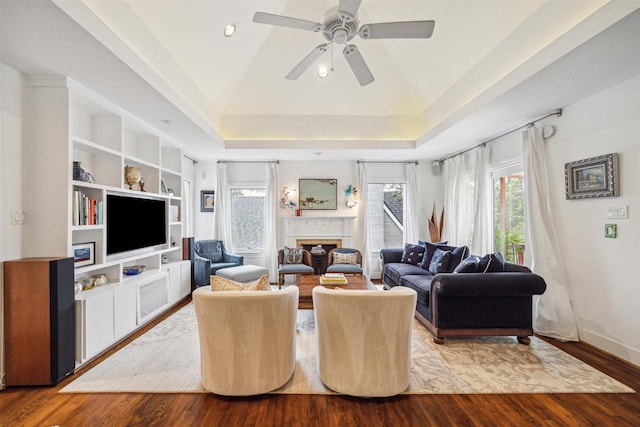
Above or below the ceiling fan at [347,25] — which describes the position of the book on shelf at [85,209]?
below

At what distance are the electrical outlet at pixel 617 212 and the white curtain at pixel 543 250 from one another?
1.77 ft

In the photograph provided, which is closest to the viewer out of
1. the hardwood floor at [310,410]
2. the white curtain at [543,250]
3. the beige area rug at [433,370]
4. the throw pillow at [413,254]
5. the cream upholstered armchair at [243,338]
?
the hardwood floor at [310,410]

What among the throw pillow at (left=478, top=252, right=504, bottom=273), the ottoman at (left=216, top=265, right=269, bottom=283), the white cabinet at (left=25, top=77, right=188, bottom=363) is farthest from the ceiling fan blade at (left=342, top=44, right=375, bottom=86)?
the ottoman at (left=216, top=265, right=269, bottom=283)

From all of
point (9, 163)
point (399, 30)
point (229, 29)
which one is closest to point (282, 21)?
point (399, 30)

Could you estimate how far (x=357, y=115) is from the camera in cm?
494

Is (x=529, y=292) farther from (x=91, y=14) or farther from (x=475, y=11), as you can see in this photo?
(x=91, y=14)

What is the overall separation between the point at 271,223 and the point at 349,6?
426 centimetres

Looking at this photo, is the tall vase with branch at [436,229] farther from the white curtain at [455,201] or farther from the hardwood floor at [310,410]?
the hardwood floor at [310,410]

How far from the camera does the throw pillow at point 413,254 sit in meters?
4.81

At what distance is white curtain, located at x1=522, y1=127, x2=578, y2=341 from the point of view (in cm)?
311

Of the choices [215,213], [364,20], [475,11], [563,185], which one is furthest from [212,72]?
[563,185]

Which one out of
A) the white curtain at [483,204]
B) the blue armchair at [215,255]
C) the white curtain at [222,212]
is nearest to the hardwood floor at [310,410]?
the white curtain at [483,204]

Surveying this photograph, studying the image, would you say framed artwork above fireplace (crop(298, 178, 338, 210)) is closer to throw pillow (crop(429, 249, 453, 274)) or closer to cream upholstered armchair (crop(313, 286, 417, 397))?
throw pillow (crop(429, 249, 453, 274))

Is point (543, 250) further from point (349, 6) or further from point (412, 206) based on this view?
point (349, 6)
